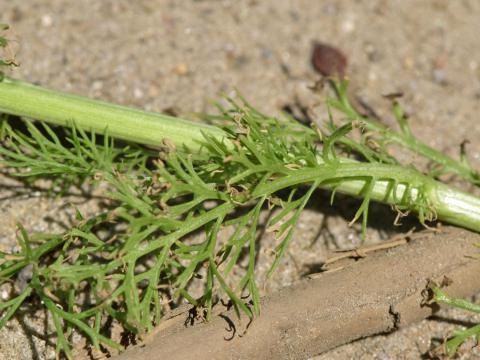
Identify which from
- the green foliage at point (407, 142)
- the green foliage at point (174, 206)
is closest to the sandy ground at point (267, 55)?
the green foliage at point (407, 142)

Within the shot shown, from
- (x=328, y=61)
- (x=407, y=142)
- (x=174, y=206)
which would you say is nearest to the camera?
(x=174, y=206)

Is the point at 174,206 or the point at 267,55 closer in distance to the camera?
the point at 174,206

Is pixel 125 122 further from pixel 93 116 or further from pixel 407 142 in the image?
pixel 407 142

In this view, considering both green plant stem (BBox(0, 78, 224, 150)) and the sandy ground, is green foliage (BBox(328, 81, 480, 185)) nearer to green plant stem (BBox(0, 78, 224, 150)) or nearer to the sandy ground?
the sandy ground

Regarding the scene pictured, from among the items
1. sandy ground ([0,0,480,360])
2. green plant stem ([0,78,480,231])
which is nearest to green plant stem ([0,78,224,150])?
green plant stem ([0,78,480,231])

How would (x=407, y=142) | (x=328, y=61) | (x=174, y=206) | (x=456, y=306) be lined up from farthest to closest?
(x=328, y=61) → (x=407, y=142) → (x=456, y=306) → (x=174, y=206)

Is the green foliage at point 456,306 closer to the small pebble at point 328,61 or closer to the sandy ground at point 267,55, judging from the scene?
the sandy ground at point 267,55

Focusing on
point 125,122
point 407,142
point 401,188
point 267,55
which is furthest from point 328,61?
point 125,122
